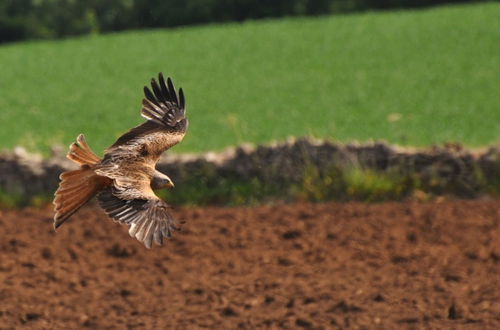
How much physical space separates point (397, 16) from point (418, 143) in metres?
12.2

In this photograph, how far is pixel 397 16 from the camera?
77.8ft

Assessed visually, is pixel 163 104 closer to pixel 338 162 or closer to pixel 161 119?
pixel 161 119

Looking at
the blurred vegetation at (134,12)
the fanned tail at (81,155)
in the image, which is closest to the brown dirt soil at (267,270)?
the fanned tail at (81,155)

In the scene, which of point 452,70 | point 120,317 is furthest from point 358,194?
point 452,70

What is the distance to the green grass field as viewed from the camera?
13422mm

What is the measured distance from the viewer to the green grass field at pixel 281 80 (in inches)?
528

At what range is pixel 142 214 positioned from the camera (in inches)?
167

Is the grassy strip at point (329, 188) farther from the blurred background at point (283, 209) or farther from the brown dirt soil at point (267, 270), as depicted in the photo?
the brown dirt soil at point (267, 270)

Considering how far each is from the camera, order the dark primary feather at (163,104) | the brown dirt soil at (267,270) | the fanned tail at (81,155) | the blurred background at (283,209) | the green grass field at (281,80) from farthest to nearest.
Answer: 1. the green grass field at (281,80)
2. the blurred background at (283,209)
3. the brown dirt soil at (267,270)
4. the dark primary feather at (163,104)
5. the fanned tail at (81,155)

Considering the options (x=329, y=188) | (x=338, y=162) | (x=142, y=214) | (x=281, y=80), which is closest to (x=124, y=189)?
(x=142, y=214)

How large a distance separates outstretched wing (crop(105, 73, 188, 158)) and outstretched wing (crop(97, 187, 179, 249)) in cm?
44

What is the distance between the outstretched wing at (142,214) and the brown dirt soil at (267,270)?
301 cm

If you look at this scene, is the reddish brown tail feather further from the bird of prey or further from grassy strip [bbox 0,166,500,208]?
grassy strip [bbox 0,166,500,208]

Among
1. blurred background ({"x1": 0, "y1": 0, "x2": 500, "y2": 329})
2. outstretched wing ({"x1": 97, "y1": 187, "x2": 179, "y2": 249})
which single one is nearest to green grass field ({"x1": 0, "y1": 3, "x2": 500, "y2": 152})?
blurred background ({"x1": 0, "y1": 0, "x2": 500, "y2": 329})
